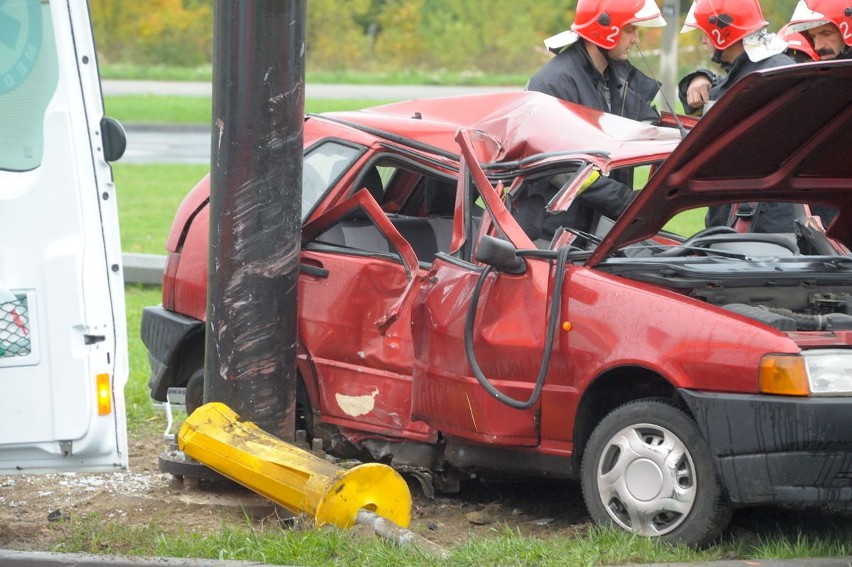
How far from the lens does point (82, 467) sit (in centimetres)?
509

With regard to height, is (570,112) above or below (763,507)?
above

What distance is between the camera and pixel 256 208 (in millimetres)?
5691

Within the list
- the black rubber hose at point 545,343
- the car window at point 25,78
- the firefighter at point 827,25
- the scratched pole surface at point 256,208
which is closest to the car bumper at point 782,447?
the black rubber hose at point 545,343

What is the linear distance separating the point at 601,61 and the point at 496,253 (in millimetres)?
2313

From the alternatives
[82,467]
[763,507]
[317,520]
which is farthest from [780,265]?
[82,467]

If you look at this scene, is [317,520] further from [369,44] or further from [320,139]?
[369,44]

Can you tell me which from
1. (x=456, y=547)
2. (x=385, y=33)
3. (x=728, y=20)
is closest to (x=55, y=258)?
(x=456, y=547)

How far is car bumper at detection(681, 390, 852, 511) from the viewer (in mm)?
4586

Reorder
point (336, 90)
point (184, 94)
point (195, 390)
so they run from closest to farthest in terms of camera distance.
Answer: point (195, 390) → point (336, 90) → point (184, 94)

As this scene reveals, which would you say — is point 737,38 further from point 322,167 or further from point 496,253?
point 496,253

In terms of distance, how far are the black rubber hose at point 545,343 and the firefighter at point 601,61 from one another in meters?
1.88

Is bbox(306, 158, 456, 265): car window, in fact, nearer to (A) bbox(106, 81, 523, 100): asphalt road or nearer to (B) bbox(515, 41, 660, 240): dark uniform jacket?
(B) bbox(515, 41, 660, 240): dark uniform jacket

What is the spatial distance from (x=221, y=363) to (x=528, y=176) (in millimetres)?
1509

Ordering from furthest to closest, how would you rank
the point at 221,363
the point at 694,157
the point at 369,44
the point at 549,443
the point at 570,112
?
the point at 369,44 < the point at 570,112 < the point at 221,363 < the point at 549,443 < the point at 694,157
